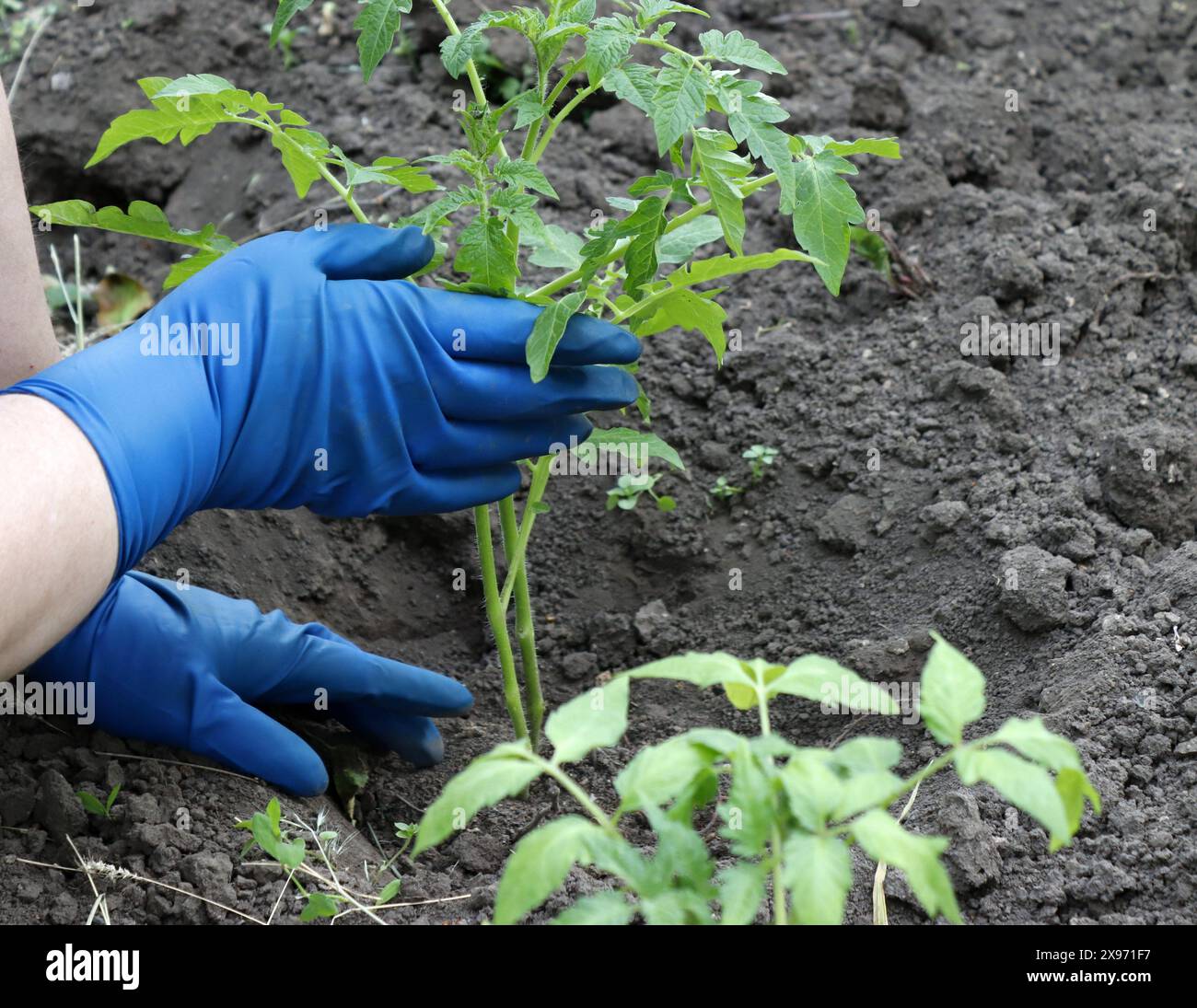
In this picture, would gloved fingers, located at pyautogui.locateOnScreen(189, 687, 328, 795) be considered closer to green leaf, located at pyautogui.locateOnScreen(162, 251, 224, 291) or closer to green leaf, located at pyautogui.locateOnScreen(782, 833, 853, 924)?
green leaf, located at pyautogui.locateOnScreen(162, 251, 224, 291)

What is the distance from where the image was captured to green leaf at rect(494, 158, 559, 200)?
5.45 ft

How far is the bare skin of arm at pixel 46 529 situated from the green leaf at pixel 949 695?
1215mm

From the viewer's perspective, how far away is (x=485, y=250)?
1.72 m

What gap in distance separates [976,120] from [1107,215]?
55 cm

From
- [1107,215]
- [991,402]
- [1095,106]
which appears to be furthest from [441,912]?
[1095,106]

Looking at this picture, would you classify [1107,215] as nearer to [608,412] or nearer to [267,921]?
[608,412]

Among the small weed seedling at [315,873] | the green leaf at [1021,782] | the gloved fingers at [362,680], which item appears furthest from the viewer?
the gloved fingers at [362,680]

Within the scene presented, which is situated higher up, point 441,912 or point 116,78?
point 116,78

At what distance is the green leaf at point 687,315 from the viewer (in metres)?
1.83

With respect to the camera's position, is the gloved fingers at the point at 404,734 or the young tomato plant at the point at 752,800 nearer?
the young tomato plant at the point at 752,800

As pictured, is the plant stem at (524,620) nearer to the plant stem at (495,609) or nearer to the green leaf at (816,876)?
the plant stem at (495,609)

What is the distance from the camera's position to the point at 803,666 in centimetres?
118

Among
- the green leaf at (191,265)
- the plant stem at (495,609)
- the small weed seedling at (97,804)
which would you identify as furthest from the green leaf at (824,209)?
the small weed seedling at (97,804)
